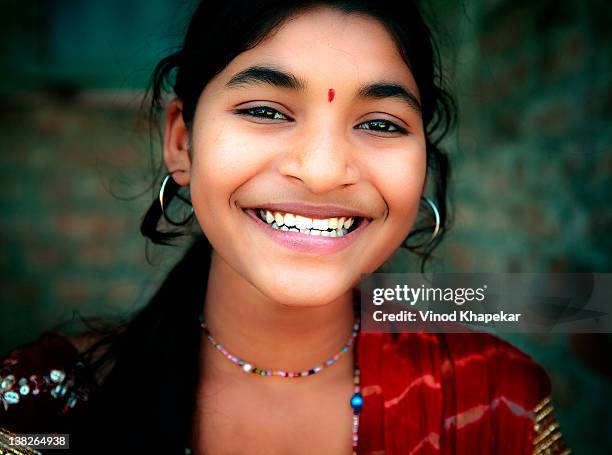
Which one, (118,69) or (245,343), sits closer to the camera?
(245,343)

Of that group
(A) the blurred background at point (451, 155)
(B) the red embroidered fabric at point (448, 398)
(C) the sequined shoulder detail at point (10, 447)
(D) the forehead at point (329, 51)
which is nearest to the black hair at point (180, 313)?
(D) the forehead at point (329, 51)

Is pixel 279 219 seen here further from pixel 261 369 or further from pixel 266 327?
pixel 261 369

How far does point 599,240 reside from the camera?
7.14 ft

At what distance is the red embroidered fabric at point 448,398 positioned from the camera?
163cm

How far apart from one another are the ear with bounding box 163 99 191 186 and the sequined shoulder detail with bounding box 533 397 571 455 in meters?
1.21

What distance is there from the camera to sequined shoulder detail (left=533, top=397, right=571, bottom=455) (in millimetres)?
1637

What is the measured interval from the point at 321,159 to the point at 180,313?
30.5 inches

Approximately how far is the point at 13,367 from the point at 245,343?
64 centimetres

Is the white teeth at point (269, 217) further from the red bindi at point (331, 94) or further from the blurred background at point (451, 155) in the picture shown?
the blurred background at point (451, 155)

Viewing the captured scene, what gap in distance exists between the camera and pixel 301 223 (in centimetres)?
139

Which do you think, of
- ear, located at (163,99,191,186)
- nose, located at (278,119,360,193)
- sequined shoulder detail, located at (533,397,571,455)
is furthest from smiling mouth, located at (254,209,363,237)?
sequined shoulder detail, located at (533,397,571,455)

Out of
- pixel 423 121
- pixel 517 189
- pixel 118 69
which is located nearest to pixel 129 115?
pixel 118 69

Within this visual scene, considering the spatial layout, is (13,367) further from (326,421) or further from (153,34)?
(153,34)

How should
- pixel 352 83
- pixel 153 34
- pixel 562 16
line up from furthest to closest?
pixel 153 34, pixel 562 16, pixel 352 83
